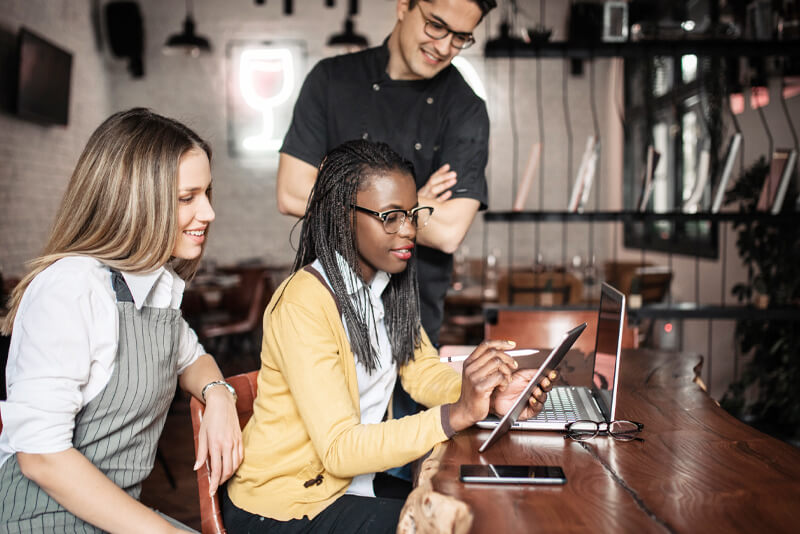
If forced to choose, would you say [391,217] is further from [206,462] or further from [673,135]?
[673,135]

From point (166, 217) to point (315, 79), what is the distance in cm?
98

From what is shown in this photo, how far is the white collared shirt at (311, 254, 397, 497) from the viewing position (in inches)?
56.5

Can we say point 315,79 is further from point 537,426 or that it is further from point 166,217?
point 537,426

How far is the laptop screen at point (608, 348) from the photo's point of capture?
53.5 inches

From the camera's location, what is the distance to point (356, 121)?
2.02 meters

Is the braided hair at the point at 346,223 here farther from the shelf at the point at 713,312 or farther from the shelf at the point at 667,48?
the shelf at the point at 713,312

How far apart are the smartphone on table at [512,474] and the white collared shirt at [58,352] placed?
618mm

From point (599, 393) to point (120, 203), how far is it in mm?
1137

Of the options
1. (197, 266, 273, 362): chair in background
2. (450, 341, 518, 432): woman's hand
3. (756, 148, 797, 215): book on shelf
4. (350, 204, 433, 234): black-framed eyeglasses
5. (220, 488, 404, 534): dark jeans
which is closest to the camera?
(450, 341, 518, 432): woman's hand

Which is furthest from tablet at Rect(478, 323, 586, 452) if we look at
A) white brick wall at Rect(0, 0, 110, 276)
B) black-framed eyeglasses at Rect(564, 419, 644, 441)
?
white brick wall at Rect(0, 0, 110, 276)

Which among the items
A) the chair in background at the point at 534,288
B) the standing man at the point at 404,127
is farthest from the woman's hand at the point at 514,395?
the chair in background at the point at 534,288

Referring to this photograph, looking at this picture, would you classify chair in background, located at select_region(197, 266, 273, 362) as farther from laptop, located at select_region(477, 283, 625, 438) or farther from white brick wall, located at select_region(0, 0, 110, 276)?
laptop, located at select_region(477, 283, 625, 438)

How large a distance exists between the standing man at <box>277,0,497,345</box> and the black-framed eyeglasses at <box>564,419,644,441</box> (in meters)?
0.66

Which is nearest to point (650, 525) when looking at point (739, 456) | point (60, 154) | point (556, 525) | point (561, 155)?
point (556, 525)
